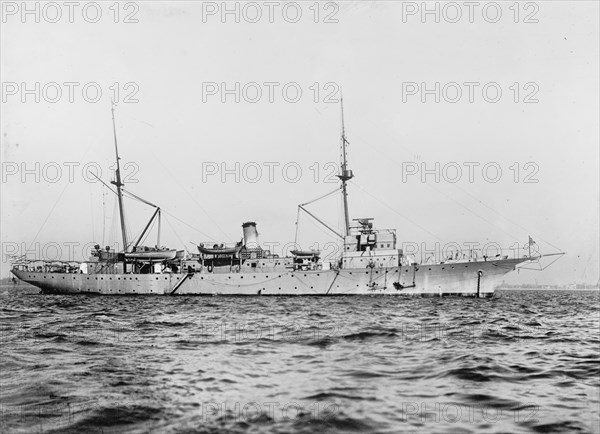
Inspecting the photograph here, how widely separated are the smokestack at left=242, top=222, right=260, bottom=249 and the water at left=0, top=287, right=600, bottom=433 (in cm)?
3222

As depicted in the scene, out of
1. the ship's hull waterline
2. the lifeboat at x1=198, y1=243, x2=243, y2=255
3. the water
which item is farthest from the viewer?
the lifeboat at x1=198, y1=243, x2=243, y2=255

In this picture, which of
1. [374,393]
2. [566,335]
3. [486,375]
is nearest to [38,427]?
[374,393]

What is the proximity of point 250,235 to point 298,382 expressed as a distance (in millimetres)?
38602

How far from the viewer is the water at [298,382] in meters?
5.18

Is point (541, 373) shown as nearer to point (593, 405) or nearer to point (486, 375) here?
point (486, 375)

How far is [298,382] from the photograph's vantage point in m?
6.92

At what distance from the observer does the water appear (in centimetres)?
518

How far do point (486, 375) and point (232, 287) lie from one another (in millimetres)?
35029

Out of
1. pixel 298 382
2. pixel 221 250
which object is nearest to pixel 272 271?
pixel 221 250

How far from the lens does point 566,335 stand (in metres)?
13.2
